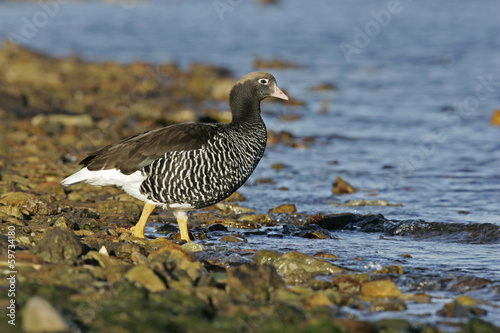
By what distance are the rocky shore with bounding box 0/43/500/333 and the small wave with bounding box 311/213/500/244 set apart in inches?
0.8

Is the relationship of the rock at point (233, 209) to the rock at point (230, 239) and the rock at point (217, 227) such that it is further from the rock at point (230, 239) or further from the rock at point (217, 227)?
the rock at point (230, 239)

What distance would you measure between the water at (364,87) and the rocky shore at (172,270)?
46 cm

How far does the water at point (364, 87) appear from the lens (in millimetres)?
10352

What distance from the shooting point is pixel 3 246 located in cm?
657

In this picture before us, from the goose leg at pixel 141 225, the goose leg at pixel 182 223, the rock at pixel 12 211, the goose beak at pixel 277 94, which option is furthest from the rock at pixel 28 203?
the goose beak at pixel 277 94

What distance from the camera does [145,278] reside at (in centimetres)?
597

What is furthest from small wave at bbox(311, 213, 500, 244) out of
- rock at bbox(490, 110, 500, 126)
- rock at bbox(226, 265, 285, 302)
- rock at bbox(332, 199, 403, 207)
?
rock at bbox(490, 110, 500, 126)

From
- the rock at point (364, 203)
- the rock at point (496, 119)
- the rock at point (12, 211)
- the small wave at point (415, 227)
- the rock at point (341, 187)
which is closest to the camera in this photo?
the rock at point (12, 211)

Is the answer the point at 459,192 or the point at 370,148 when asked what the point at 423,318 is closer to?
the point at 459,192

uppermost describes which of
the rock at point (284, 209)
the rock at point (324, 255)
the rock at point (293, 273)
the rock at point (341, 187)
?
the rock at point (341, 187)

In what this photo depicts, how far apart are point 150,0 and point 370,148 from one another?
43.6m

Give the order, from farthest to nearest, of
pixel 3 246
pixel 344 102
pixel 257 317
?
1. pixel 344 102
2. pixel 3 246
3. pixel 257 317

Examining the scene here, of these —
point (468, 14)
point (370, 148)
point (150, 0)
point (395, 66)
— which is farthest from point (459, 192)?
point (150, 0)

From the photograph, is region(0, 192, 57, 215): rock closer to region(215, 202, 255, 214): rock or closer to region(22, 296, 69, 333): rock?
region(215, 202, 255, 214): rock
